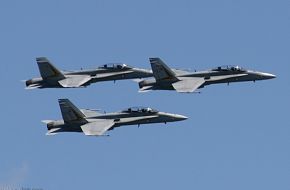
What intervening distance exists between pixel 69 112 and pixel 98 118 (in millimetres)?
4196

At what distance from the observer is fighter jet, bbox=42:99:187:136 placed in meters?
191

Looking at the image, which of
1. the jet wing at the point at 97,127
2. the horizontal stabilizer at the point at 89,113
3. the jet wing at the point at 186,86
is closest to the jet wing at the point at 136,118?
the jet wing at the point at 97,127

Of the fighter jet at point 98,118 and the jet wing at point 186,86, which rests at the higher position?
the jet wing at point 186,86

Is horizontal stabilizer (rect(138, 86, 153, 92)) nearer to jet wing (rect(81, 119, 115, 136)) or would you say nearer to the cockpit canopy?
the cockpit canopy

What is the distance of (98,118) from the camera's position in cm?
19225

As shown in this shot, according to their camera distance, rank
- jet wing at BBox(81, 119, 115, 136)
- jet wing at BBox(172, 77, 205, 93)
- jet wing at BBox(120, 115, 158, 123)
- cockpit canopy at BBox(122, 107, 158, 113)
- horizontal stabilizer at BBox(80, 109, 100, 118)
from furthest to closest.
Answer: jet wing at BBox(172, 77, 205, 93) → cockpit canopy at BBox(122, 107, 158, 113) → horizontal stabilizer at BBox(80, 109, 100, 118) → jet wing at BBox(120, 115, 158, 123) → jet wing at BBox(81, 119, 115, 136)

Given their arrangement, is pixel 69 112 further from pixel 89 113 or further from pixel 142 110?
pixel 142 110

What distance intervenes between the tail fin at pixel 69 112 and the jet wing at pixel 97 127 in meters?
1.76

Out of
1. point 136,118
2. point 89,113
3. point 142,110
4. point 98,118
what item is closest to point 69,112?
point 89,113

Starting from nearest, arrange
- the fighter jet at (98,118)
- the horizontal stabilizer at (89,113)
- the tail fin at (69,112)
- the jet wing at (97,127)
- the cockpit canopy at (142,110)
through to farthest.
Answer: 1. the jet wing at (97,127)
2. the fighter jet at (98,118)
3. the tail fin at (69,112)
4. the horizontal stabilizer at (89,113)
5. the cockpit canopy at (142,110)

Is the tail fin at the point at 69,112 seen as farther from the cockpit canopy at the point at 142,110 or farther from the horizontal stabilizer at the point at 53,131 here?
the cockpit canopy at the point at 142,110

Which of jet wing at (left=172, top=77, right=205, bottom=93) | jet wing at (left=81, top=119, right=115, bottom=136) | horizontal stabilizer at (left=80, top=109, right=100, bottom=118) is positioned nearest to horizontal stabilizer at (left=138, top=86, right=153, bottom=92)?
jet wing at (left=172, top=77, right=205, bottom=93)

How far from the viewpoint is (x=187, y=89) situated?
19725cm

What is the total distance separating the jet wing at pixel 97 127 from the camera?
186875mm
